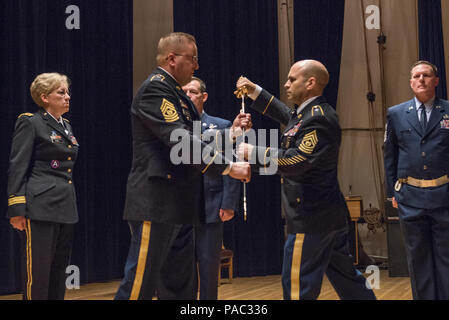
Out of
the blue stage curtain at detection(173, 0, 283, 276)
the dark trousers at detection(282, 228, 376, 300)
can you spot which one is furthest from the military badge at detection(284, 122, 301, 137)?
the blue stage curtain at detection(173, 0, 283, 276)

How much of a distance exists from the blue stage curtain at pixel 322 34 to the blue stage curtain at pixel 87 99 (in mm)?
1957

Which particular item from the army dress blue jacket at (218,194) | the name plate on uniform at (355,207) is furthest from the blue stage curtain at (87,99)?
the name plate on uniform at (355,207)

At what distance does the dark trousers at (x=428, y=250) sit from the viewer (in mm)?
2977

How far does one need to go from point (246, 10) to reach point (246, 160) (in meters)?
3.94

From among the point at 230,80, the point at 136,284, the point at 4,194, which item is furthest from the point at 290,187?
the point at 230,80

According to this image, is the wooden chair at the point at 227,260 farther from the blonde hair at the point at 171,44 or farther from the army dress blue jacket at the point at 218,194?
the blonde hair at the point at 171,44

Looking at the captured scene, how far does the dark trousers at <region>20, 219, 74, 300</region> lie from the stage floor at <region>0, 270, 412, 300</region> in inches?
66.4

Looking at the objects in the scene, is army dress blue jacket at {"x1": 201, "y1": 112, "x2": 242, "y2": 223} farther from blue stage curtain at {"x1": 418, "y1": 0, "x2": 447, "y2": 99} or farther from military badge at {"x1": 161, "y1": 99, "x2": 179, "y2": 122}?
blue stage curtain at {"x1": 418, "y1": 0, "x2": 447, "y2": 99}

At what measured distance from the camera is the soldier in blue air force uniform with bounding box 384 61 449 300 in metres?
2.99

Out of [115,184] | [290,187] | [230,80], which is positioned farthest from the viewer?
[230,80]

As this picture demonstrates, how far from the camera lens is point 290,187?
8.05ft

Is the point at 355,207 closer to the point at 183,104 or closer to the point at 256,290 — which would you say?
the point at 256,290

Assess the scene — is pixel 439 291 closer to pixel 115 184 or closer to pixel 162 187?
pixel 162 187

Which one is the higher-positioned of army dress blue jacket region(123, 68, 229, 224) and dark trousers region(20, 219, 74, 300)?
army dress blue jacket region(123, 68, 229, 224)
